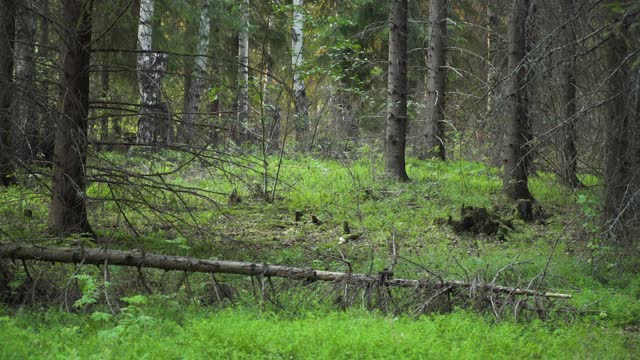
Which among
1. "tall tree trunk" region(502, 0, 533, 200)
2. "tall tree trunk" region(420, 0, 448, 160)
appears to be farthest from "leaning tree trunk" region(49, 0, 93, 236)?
"tall tree trunk" region(420, 0, 448, 160)

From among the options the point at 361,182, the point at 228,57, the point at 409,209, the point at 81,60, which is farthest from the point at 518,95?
the point at 81,60

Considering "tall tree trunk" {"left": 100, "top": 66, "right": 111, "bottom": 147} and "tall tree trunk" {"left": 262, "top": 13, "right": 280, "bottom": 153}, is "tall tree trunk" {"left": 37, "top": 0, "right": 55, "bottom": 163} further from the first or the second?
"tall tree trunk" {"left": 262, "top": 13, "right": 280, "bottom": 153}

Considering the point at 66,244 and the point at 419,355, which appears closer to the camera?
the point at 419,355

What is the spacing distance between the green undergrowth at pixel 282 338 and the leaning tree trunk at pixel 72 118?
2.57 m

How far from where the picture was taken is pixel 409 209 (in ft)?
40.3

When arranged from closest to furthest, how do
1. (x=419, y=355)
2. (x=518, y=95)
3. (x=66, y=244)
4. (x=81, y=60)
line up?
(x=419, y=355) → (x=66, y=244) → (x=81, y=60) → (x=518, y=95)

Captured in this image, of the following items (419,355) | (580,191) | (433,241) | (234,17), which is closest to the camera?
(419,355)

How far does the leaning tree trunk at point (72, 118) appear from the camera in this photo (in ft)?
25.0

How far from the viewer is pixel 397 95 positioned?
1486cm

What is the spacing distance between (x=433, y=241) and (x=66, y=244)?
5639 millimetres

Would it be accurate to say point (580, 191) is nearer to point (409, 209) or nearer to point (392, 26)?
point (409, 209)

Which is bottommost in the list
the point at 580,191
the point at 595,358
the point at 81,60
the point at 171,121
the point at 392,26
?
the point at 595,358

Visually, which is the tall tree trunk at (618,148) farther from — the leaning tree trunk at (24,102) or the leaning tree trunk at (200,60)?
the leaning tree trunk at (24,102)

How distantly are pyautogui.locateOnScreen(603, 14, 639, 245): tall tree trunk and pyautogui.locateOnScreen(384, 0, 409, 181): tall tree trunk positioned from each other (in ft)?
22.2
